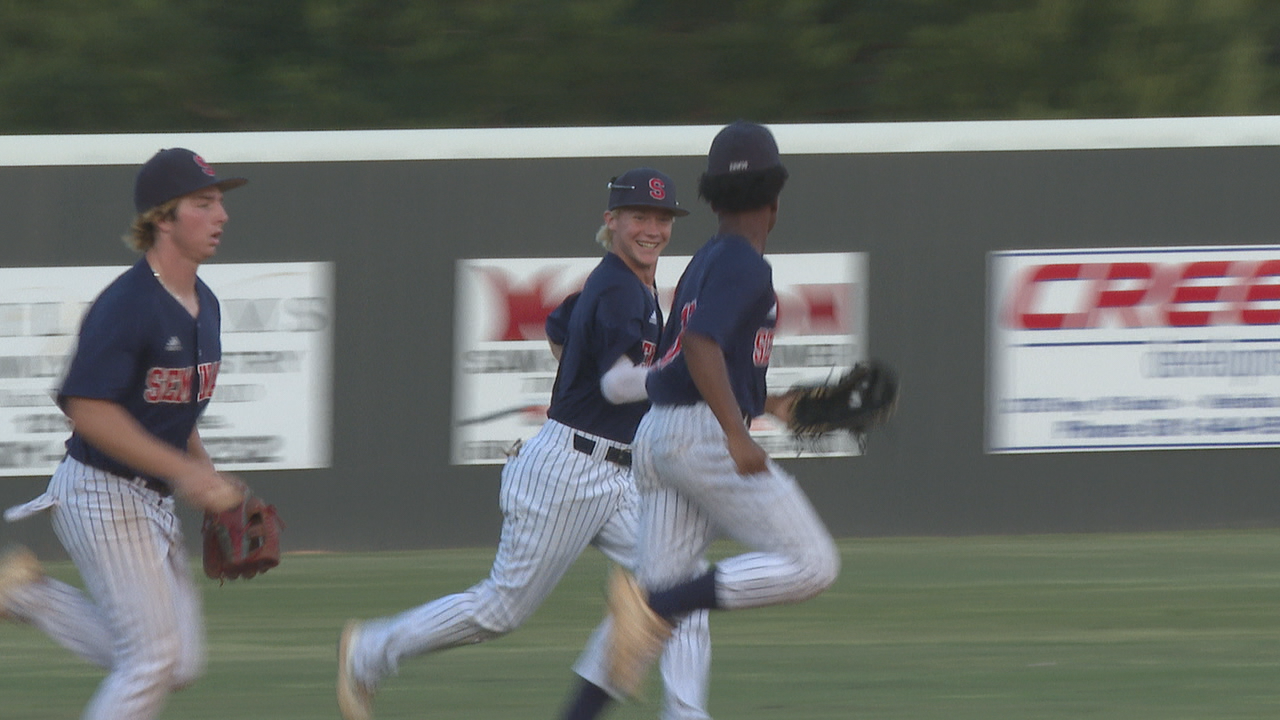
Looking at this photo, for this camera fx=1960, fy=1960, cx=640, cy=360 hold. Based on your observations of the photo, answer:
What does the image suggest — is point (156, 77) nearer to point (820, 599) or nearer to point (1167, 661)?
point (820, 599)

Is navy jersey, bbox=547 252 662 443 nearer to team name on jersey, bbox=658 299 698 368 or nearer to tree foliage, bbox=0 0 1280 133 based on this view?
team name on jersey, bbox=658 299 698 368

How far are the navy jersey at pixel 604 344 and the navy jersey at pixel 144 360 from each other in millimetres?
1456

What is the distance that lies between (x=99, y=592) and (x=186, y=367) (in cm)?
63

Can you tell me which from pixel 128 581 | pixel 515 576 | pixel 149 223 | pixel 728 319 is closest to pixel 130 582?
pixel 128 581

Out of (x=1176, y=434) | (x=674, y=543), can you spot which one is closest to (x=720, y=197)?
(x=674, y=543)

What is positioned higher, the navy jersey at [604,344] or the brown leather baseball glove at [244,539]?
the navy jersey at [604,344]

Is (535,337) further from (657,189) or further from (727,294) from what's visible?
(727,294)

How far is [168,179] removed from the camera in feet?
17.0

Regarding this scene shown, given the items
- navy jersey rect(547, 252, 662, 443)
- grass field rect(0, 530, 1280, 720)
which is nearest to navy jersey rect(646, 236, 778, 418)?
navy jersey rect(547, 252, 662, 443)

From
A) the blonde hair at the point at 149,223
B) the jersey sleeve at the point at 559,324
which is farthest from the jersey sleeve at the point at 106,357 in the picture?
the jersey sleeve at the point at 559,324

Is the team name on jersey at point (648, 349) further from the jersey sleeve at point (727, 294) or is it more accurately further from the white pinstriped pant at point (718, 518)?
the jersey sleeve at point (727, 294)

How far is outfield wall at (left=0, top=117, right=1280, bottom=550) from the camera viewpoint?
12.0 meters

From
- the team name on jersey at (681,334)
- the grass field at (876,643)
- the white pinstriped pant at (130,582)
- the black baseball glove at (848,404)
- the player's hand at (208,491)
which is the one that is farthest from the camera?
the grass field at (876,643)

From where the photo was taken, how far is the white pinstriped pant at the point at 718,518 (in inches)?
213
